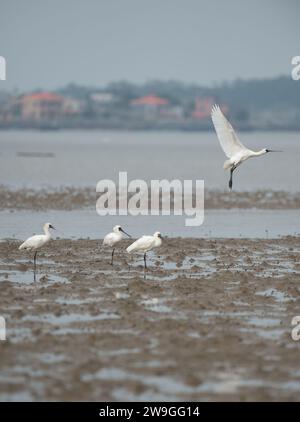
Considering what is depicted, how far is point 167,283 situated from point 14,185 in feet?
83.8

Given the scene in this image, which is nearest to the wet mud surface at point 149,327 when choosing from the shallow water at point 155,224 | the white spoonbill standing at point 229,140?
the white spoonbill standing at point 229,140

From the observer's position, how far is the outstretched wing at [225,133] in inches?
861

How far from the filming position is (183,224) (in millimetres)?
28266

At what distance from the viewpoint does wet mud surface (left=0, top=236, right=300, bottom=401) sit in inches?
454

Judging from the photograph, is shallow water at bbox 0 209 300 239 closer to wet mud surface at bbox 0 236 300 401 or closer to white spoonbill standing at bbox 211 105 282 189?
white spoonbill standing at bbox 211 105 282 189

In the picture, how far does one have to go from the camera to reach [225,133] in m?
22.4

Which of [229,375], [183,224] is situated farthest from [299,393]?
[183,224]

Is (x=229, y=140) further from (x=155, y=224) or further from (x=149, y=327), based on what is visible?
(x=149, y=327)

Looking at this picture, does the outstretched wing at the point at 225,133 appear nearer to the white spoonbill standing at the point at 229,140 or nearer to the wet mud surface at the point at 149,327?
the white spoonbill standing at the point at 229,140

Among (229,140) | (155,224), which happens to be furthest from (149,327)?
(155,224)

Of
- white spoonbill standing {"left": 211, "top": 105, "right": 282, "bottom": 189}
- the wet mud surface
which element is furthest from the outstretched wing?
the wet mud surface

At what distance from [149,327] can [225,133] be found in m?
9.06

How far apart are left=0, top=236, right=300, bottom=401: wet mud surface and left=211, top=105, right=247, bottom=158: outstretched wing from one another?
2.76 m
